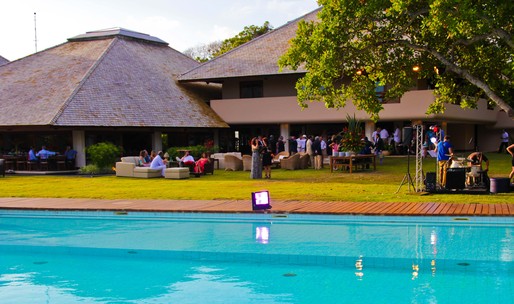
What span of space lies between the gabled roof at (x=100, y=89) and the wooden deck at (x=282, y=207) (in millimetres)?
13135

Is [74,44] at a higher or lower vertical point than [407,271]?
higher

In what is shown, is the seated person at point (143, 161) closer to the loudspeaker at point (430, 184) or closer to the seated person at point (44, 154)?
the seated person at point (44, 154)

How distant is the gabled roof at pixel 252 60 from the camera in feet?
106

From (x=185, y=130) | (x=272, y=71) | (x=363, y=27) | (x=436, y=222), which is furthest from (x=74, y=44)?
(x=436, y=222)

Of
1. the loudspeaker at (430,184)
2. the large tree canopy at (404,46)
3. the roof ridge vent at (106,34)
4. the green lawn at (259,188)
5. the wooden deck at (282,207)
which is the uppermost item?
the roof ridge vent at (106,34)

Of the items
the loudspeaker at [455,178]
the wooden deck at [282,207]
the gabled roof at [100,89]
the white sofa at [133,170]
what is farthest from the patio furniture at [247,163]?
the loudspeaker at [455,178]

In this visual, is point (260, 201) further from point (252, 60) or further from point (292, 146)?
point (252, 60)

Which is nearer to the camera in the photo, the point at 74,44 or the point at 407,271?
the point at 407,271

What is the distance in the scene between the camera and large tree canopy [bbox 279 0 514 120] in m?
15.5

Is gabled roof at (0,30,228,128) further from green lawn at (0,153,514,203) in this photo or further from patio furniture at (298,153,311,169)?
patio furniture at (298,153,311,169)

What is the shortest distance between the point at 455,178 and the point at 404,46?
23.5ft

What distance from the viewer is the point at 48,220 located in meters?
12.5

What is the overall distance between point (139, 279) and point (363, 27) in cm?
1289

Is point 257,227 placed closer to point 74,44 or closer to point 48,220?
point 48,220
